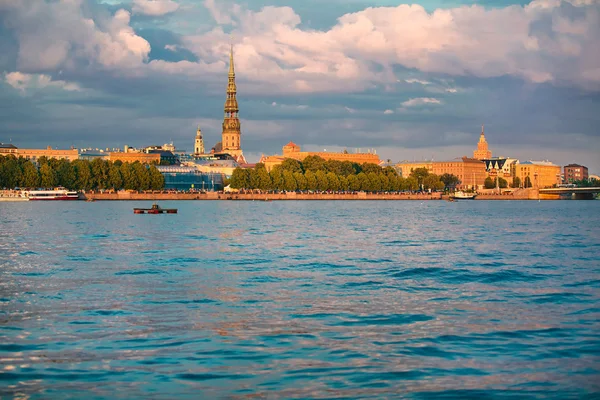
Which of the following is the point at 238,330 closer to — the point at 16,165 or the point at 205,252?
the point at 205,252

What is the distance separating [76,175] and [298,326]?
391 feet

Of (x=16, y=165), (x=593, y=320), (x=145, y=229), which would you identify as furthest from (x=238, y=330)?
(x=16, y=165)

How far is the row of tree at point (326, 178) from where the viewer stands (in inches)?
6063

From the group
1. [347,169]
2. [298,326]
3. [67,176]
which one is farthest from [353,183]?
[298,326]

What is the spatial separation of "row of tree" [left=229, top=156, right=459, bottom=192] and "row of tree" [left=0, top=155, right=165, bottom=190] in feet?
64.5

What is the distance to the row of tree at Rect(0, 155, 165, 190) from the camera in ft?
413

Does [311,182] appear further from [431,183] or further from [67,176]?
[67,176]

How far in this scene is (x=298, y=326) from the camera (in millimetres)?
14742

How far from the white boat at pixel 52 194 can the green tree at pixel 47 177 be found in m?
1.14

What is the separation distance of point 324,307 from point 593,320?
4.93 meters

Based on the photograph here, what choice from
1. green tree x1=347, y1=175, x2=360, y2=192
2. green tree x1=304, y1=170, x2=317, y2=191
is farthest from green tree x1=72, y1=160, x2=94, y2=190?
green tree x1=347, y1=175, x2=360, y2=192

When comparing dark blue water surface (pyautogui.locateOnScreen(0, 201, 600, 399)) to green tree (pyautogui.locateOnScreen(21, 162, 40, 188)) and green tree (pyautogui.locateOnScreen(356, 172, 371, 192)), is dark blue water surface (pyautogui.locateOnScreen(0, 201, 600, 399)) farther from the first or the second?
green tree (pyautogui.locateOnScreen(356, 172, 371, 192))

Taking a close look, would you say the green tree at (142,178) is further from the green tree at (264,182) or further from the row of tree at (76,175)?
the green tree at (264,182)

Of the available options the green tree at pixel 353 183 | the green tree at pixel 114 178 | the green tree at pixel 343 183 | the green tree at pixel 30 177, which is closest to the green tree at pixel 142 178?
the green tree at pixel 114 178
